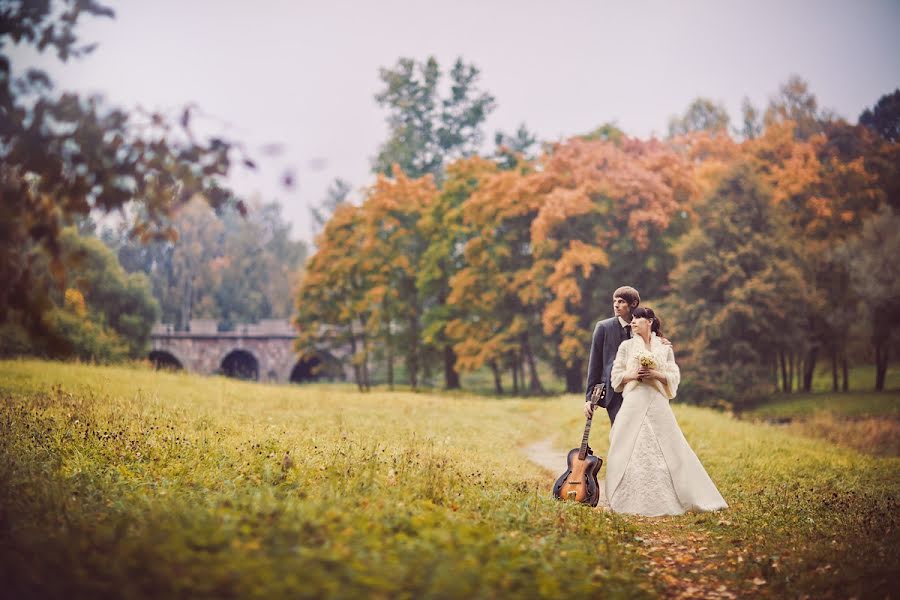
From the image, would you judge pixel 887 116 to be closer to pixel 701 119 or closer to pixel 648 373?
pixel 701 119

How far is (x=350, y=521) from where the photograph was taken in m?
4.46

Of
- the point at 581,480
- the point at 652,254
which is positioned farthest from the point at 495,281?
the point at 581,480

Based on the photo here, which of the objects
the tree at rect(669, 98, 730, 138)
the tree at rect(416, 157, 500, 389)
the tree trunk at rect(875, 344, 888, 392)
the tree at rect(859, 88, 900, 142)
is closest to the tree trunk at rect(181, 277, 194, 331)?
the tree at rect(416, 157, 500, 389)

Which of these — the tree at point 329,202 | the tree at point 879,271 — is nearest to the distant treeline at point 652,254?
the tree at point 879,271

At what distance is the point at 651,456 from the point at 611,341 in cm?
140

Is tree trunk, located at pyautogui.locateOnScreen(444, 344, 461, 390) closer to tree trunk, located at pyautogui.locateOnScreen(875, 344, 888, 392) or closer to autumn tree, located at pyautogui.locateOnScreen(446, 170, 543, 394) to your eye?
autumn tree, located at pyautogui.locateOnScreen(446, 170, 543, 394)

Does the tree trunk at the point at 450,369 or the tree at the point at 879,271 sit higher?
the tree at the point at 879,271

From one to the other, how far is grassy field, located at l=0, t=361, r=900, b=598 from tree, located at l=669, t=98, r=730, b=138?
3378 centimetres

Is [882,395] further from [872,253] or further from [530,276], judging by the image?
[530,276]

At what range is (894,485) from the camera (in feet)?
32.9

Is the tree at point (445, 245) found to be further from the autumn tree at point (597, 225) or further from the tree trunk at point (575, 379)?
the tree trunk at point (575, 379)

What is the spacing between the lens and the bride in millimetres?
7172

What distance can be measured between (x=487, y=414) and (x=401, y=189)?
16413mm

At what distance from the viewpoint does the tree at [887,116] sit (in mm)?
24844
